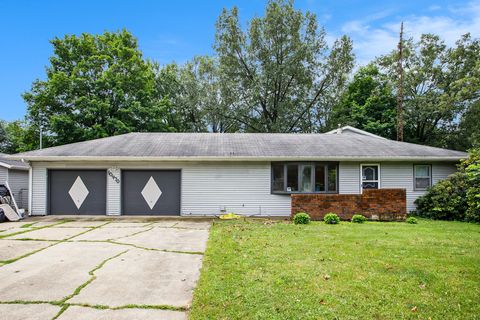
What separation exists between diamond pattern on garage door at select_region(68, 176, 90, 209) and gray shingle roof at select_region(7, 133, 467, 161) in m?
1.15

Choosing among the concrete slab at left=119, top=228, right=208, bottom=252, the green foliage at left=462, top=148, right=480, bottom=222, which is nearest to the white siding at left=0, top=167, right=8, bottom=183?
the concrete slab at left=119, top=228, right=208, bottom=252

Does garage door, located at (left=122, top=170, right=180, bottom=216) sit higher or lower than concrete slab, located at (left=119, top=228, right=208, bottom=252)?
higher

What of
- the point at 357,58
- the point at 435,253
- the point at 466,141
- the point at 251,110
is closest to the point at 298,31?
the point at 357,58

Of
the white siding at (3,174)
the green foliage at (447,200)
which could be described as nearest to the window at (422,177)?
the green foliage at (447,200)

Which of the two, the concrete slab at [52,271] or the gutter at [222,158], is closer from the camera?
the concrete slab at [52,271]

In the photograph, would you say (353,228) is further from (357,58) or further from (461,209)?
(357,58)

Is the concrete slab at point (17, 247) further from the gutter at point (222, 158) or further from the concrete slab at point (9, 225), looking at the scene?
the gutter at point (222, 158)

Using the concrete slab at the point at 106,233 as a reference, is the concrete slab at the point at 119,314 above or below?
above

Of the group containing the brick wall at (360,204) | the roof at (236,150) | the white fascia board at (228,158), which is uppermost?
the roof at (236,150)

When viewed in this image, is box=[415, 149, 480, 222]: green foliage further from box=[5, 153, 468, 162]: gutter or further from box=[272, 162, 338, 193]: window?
box=[272, 162, 338, 193]: window

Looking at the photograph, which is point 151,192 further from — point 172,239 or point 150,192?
point 172,239

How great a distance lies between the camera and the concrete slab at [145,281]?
3574 millimetres

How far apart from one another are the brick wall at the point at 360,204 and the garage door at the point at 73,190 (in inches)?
277

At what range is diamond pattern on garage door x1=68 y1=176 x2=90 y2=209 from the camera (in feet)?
36.2
